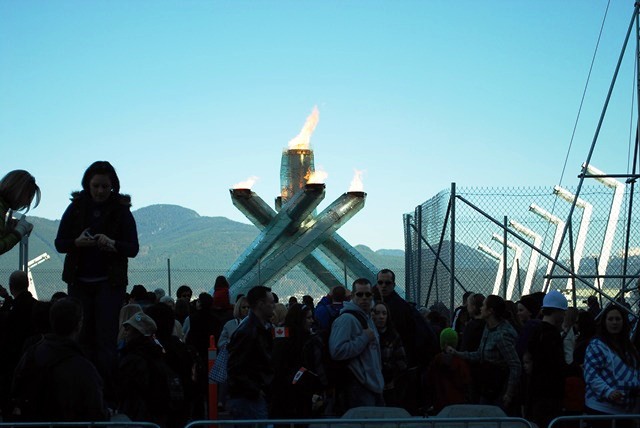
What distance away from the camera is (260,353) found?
8.66m

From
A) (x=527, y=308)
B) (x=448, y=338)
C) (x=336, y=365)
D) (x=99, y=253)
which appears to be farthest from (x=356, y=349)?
(x=527, y=308)

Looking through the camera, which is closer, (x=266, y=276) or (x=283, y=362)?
(x=283, y=362)

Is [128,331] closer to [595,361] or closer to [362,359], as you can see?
[362,359]

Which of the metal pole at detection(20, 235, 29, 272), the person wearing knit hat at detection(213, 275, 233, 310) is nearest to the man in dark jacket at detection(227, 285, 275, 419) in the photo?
the person wearing knit hat at detection(213, 275, 233, 310)

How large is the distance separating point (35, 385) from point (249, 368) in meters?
2.35

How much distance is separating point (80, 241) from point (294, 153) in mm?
30564

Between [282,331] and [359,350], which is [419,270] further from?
[359,350]

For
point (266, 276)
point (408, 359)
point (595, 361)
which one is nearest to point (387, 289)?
point (408, 359)

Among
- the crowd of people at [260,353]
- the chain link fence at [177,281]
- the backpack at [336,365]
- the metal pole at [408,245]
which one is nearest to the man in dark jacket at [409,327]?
the crowd of people at [260,353]

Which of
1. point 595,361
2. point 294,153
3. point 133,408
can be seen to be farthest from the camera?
point 294,153

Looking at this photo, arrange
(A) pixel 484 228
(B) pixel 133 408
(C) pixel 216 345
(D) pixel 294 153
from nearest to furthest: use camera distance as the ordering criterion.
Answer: (B) pixel 133 408 < (C) pixel 216 345 < (A) pixel 484 228 < (D) pixel 294 153

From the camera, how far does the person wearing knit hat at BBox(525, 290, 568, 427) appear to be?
9461 millimetres

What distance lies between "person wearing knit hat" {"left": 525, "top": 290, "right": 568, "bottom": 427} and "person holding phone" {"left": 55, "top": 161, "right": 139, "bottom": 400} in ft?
12.5

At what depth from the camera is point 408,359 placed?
36.5ft
